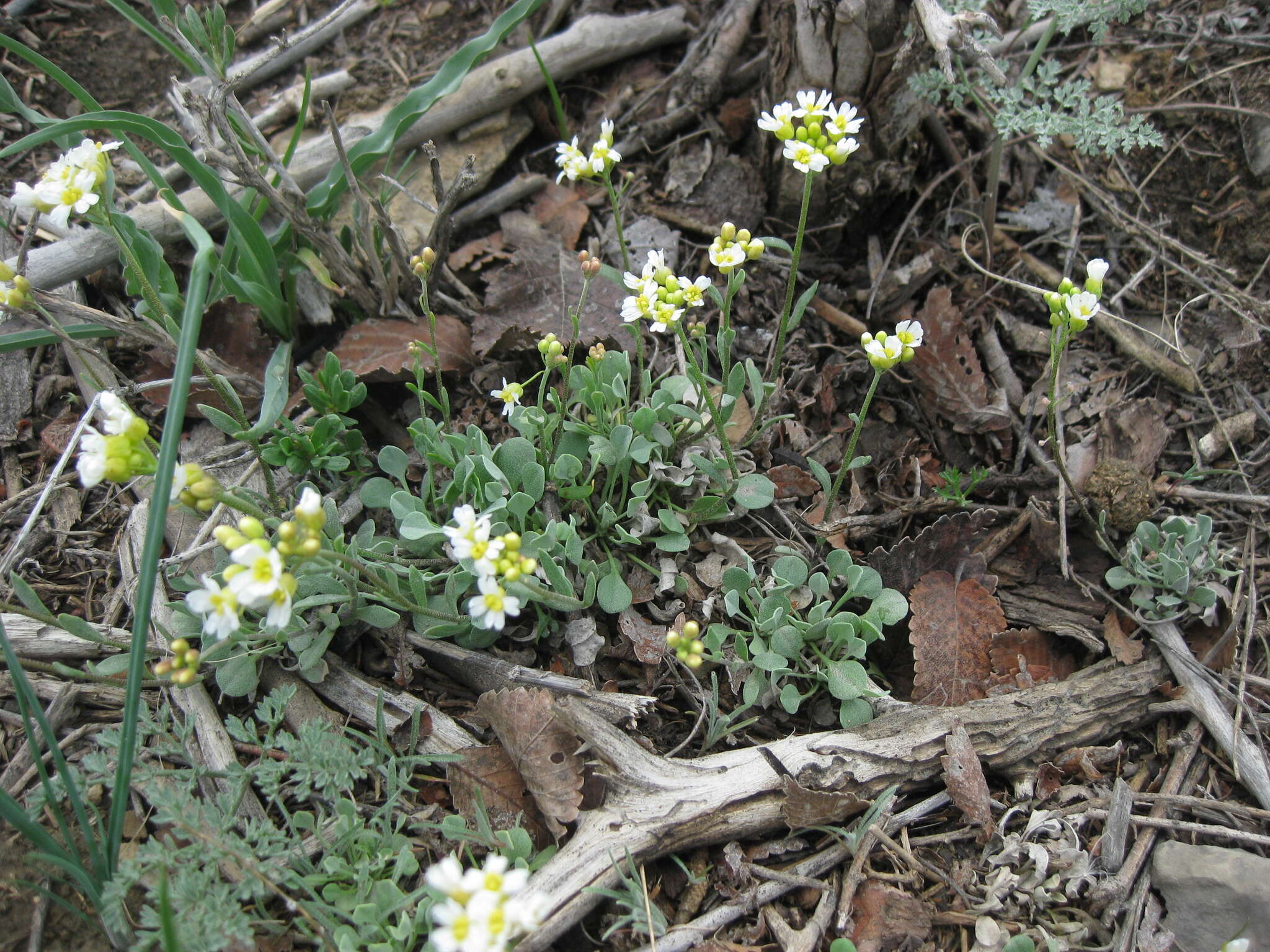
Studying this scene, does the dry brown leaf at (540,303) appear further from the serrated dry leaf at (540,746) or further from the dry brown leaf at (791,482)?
the serrated dry leaf at (540,746)

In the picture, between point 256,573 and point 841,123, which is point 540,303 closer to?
point 841,123

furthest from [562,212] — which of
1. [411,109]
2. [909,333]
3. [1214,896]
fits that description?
[1214,896]

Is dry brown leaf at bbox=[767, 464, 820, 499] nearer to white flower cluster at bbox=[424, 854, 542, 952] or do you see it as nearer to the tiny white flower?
the tiny white flower

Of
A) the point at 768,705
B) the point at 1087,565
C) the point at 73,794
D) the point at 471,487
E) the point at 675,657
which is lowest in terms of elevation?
the point at 1087,565

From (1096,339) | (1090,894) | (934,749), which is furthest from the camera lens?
(1096,339)

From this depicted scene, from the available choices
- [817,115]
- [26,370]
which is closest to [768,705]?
[817,115]

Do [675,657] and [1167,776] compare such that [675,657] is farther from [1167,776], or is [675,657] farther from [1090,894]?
[1167,776]

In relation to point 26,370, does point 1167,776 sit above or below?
below

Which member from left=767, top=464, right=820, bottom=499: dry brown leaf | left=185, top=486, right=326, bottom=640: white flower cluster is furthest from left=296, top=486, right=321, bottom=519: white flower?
left=767, top=464, right=820, bottom=499: dry brown leaf
